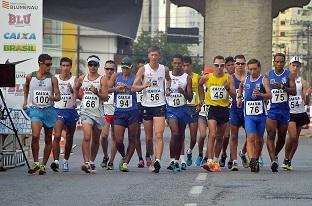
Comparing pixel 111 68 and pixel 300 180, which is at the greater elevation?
pixel 111 68

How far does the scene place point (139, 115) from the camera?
20.2 metres

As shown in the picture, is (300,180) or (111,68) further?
(111,68)

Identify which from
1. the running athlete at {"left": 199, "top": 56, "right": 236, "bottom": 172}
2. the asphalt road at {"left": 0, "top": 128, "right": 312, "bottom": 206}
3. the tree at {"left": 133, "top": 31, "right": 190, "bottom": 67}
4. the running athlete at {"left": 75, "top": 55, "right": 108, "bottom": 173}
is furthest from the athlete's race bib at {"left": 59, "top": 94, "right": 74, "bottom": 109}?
the tree at {"left": 133, "top": 31, "right": 190, "bottom": 67}

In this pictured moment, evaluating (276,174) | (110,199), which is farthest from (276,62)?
(110,199)

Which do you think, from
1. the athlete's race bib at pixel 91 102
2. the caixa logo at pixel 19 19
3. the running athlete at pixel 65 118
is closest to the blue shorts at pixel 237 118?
the athlete's race bib at pixel 91 102

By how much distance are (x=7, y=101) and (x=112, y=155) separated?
2.25 m

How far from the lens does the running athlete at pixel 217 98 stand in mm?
20078

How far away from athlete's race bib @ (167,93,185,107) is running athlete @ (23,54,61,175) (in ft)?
6.68

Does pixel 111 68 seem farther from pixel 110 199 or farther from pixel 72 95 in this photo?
pixel 110 199

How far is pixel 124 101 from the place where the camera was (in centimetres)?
2016

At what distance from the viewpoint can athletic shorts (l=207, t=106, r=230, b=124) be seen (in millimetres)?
20156

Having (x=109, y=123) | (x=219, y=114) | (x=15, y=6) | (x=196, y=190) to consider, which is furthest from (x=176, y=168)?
(x=15, y=6)

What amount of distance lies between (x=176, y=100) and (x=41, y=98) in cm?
237

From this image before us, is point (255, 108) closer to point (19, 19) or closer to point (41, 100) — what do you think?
point (41, 100)
